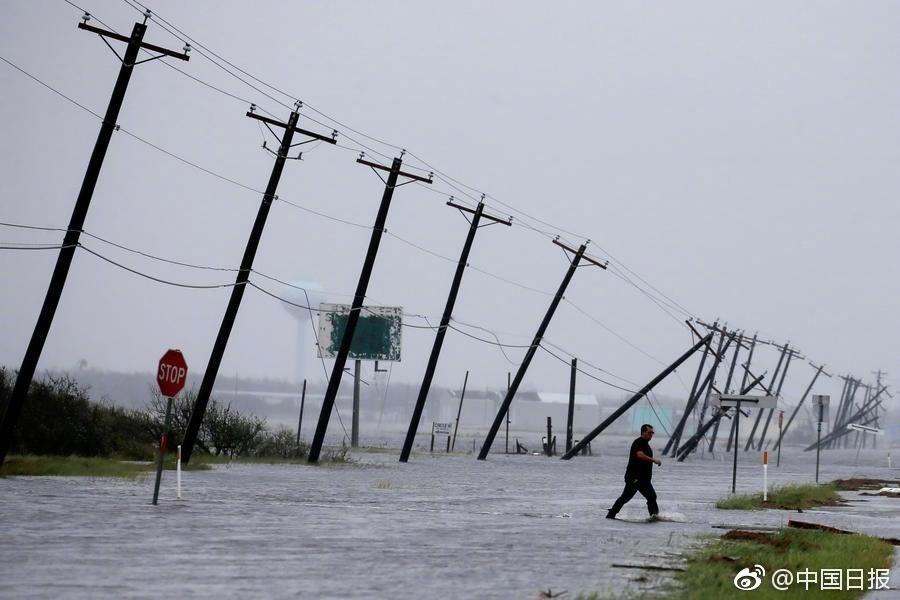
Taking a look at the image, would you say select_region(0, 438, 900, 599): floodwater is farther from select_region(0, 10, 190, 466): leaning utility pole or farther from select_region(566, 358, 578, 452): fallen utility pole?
select_region(566, 358, 578, 452): fallen utility pole

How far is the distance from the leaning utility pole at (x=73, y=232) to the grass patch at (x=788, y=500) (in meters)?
16.1

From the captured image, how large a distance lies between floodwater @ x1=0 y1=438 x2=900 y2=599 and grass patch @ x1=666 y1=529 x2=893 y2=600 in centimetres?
50

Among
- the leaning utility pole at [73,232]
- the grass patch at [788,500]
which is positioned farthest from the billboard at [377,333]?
the leaning utility pole at [73,232]

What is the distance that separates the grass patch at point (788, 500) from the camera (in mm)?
31438

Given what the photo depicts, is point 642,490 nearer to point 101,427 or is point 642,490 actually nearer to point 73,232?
point 73,232

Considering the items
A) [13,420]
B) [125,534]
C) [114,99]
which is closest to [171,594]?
[125,534]

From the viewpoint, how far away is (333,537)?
63.8 feet

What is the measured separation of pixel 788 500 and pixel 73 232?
19144 millimetres

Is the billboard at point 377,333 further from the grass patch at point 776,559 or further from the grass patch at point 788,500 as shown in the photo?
the grass patch at point 776,559

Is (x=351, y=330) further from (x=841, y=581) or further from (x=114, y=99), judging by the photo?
(x=841, y=581)

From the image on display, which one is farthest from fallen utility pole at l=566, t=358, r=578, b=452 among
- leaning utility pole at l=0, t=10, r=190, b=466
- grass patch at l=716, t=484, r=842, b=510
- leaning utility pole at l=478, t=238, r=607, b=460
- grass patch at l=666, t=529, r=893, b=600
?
grass patch at l=666, t=529, r=893, b=600

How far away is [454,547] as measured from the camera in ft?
61.3

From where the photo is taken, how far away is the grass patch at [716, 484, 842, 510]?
103 feet

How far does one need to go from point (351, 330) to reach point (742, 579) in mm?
33791
